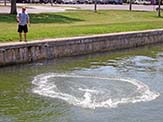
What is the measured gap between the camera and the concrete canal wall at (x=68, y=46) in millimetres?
21500

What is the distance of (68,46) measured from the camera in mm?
24844

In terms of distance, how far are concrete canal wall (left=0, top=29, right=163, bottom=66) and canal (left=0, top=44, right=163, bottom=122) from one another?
508mm

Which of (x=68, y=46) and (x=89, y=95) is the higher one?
(x=68, y=46)

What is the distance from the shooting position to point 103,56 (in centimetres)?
2573

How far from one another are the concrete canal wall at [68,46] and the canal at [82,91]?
0.51 m

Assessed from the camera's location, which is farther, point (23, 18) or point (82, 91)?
point (23, 18)

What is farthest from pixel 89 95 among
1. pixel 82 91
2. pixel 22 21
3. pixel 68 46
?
pixel 68 46

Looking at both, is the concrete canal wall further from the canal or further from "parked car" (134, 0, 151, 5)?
"parked car" (134, 0, 151, 5)

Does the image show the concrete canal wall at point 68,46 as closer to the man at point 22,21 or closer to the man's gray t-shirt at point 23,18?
the man at point 22,21

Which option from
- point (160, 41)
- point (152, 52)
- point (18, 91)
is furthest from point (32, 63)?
point (160, 41)

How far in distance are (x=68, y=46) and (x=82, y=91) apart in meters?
8.73

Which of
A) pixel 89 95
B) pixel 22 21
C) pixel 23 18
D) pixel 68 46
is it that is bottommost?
pixel 89 95

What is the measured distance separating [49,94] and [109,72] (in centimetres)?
516

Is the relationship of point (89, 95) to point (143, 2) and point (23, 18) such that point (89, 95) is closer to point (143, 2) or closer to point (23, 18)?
point (23, 18)
